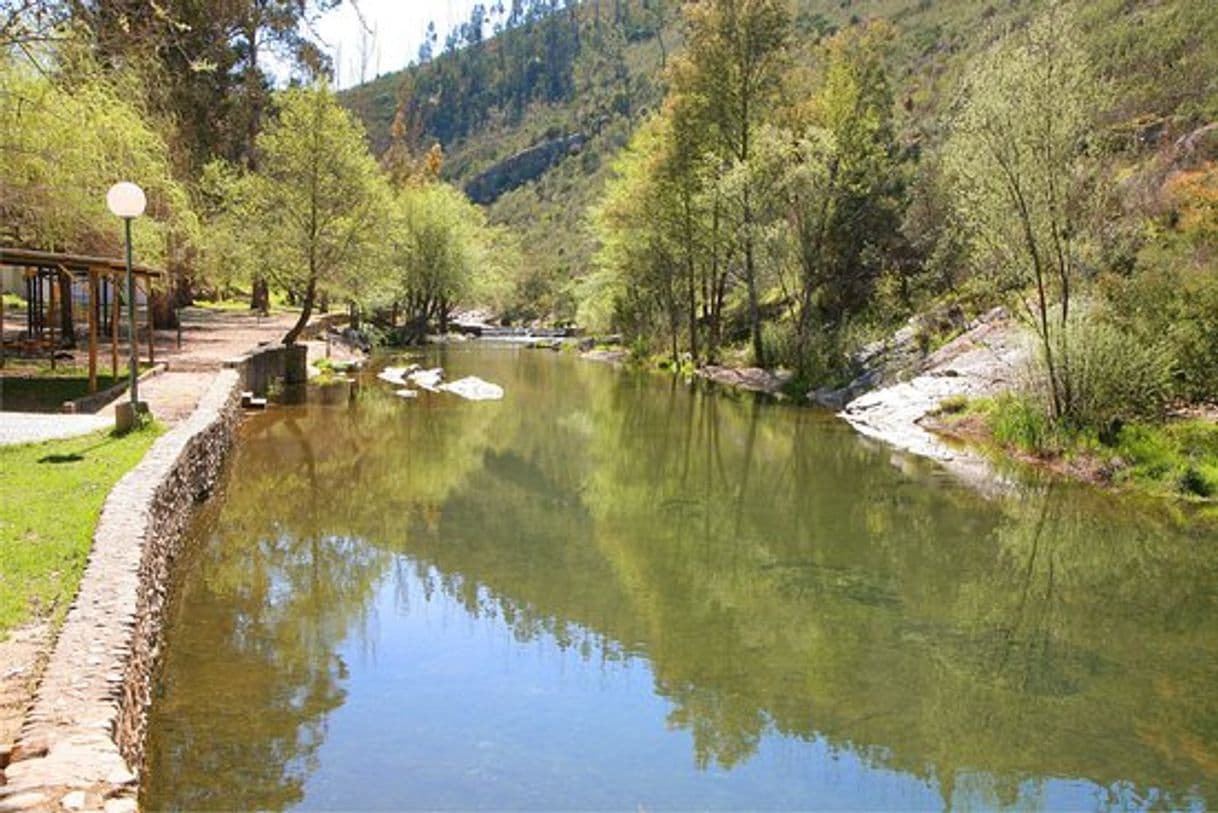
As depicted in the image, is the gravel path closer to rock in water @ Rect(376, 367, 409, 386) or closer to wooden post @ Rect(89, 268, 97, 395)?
wooden post @ Rect(89, 268, 97, 395)

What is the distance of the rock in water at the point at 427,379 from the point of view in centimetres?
3025

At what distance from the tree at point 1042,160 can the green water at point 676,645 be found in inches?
186

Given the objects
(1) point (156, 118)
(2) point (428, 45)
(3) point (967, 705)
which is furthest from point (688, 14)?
(2) point (428, 45)

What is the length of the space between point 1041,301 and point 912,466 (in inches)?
157

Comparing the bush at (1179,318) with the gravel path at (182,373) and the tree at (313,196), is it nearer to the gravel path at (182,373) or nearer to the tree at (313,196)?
the gravel path at (182,373)

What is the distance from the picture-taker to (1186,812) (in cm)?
654

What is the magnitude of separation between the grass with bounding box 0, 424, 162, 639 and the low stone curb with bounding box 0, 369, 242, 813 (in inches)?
9.3

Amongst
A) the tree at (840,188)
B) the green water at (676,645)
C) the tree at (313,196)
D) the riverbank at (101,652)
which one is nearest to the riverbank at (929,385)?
the tree at (840,188)

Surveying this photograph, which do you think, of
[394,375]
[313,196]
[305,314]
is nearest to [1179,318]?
[305,314]

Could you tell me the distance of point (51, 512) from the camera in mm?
9094

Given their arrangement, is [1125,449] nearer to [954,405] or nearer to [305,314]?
[954,405]

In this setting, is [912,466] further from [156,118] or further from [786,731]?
[156,118]

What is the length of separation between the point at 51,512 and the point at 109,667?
3.96 meters

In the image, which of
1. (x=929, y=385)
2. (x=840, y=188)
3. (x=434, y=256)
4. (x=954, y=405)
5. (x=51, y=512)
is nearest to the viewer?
(x=51, y=512)
